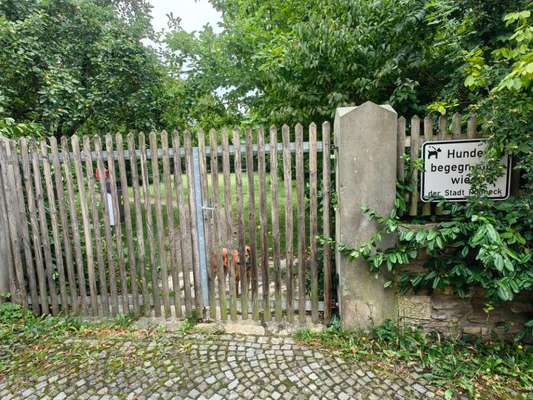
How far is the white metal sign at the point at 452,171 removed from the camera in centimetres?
258

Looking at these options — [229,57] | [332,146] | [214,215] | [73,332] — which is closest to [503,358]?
[332,146]

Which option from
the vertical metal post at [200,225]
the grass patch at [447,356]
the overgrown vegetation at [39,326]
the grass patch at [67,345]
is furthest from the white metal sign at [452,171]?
→ the overgrown vegetation at [39,326]

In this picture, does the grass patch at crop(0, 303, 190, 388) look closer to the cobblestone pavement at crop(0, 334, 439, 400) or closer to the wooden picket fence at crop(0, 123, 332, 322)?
the cobblestone pavement at crop(0, 334, 439, 400)

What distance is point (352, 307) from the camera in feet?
9.56

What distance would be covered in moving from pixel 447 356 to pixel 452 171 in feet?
5.00

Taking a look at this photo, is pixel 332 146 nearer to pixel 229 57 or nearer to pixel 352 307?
pixel 352 307

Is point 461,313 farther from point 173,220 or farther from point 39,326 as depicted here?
point 39,326

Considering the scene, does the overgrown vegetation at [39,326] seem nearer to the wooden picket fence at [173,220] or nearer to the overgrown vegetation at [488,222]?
the wooden picket fence at [173,220]

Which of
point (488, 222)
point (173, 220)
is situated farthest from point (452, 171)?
point (173, 220)

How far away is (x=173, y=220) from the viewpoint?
3.07 meters

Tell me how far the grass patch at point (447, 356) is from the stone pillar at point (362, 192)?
0.52 ft

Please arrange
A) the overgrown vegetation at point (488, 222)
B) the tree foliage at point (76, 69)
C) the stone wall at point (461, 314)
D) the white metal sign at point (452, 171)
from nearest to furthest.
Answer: the overgrown vegetation at point (488, 222) → the white metal sign at point (452, 171) → the stone wall at point (461, 314) → the tree foliage at point (76, 69)

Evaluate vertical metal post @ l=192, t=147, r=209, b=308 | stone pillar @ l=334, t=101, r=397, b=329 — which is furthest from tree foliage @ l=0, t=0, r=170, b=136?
stone pillar @ l=334, t=101, r=397, b=329

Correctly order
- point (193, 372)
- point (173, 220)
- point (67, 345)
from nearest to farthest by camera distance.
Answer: point (193, 372)
point (67, 345)
point (173, 220)
